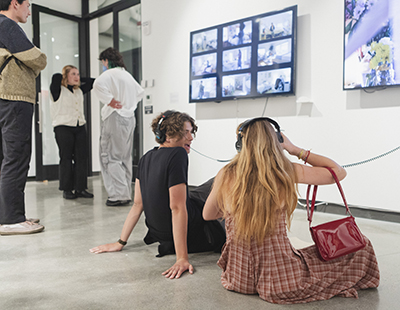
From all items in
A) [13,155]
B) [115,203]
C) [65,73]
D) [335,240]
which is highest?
[65,73]

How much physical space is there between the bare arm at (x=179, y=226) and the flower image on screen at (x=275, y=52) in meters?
2.36

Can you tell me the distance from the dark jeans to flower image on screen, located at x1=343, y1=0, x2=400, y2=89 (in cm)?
274

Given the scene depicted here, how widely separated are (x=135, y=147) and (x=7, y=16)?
3.49 m

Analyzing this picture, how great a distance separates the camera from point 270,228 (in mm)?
1522

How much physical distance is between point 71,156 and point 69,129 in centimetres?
33

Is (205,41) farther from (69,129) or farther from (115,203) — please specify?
(115,203)

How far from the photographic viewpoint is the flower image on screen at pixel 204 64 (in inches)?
175

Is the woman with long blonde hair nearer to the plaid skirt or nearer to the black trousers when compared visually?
the plaid skirt

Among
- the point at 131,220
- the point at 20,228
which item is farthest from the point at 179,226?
the point at 20,228

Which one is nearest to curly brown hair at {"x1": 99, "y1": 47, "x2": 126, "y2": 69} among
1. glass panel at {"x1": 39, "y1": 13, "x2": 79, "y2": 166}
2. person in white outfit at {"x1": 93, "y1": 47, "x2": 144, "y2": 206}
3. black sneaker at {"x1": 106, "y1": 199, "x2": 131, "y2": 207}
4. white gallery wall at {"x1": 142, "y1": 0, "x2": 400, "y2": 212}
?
person in white outfit at {"x1": 93, "y1": 47, "x2": 144, "y2": 206}

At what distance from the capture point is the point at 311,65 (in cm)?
372

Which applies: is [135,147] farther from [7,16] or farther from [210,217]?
[210,217]

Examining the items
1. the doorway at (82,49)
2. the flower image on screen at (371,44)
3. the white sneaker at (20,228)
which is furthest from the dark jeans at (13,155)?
the doorway at (82,49)

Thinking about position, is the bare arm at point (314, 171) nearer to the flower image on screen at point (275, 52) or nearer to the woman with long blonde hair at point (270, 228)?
the woman with long blonde hair at point (270, 228)
